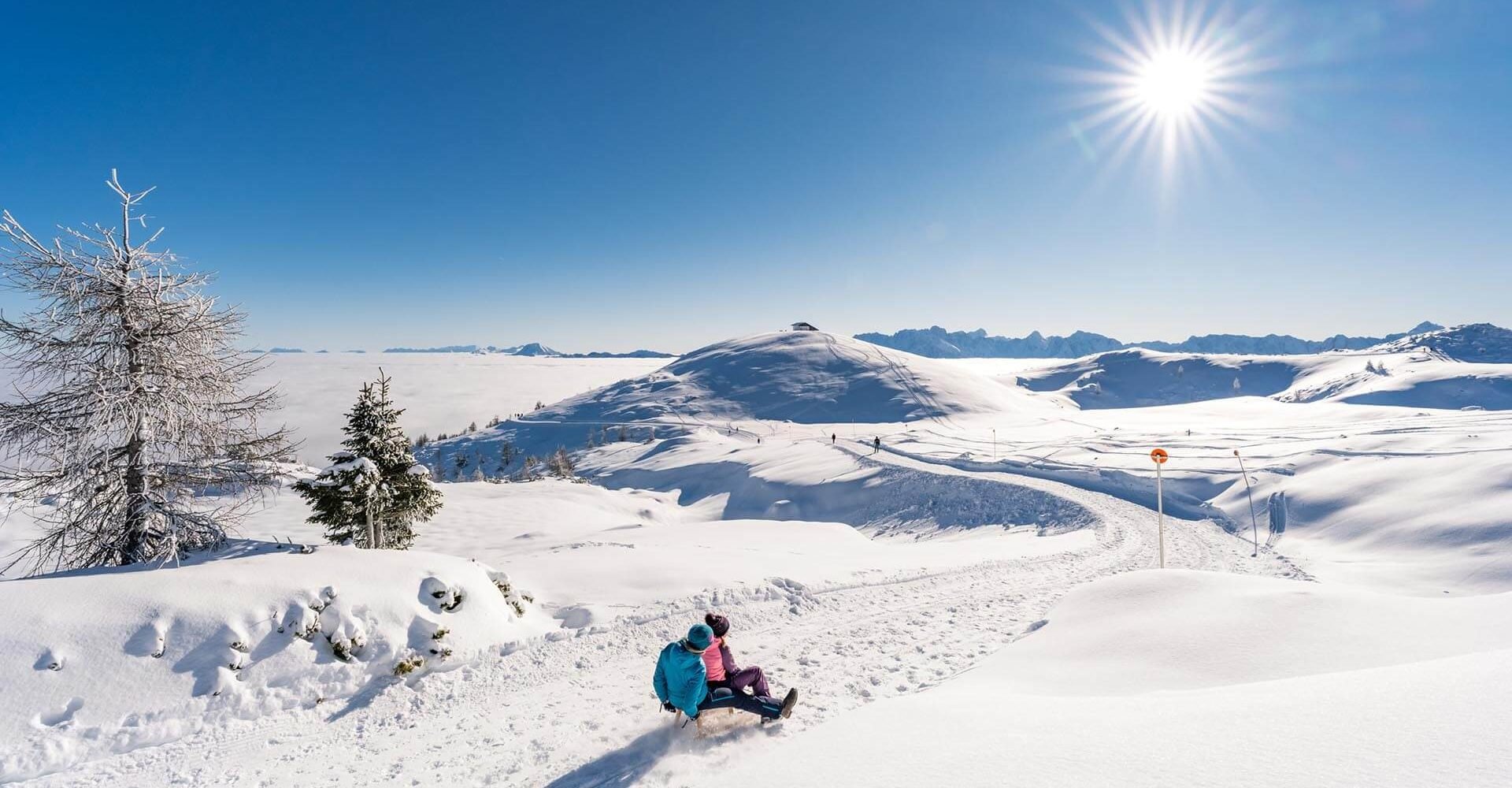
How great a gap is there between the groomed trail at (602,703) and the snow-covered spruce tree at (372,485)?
8.68 meters

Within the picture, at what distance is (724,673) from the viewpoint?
6738 mm

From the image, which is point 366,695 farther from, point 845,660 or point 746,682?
point 845,660

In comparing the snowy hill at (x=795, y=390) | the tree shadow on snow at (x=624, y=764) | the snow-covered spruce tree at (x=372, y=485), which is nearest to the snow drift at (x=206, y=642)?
the tree shadow on snow at (x=624, y=764)

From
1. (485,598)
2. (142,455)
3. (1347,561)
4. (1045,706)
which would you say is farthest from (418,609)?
(1347,561)

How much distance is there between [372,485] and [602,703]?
11.2 metres

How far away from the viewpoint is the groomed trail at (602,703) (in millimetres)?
6223

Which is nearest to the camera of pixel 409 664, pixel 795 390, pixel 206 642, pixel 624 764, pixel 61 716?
pixel 624 764

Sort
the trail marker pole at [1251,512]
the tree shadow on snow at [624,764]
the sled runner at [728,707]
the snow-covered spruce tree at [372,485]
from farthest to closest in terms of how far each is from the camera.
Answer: the trail marker pole at [1251,512] < the snow-covered spruce tree at [372,485] < the sled runner at [728,707] < the tree shadow on snow at [624,764]

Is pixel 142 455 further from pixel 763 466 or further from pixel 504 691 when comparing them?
pixel 763 466

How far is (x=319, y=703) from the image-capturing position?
7602 mm

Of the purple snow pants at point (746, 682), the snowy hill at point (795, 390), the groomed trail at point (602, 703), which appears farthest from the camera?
the snowy hill at point (795, 390)

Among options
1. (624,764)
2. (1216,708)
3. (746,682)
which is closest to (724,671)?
(746,682)

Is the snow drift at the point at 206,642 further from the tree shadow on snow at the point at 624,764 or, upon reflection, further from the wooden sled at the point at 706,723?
the wooden sled at the point at 706,723

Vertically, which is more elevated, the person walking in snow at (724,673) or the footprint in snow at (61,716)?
the person walking in snow at (724,673)
